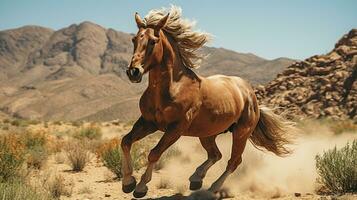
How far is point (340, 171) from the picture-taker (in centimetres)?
683

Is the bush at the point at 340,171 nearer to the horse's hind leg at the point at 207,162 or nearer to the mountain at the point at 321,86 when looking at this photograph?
the horse's hind leg at the point at 207,162

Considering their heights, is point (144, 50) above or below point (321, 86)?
above

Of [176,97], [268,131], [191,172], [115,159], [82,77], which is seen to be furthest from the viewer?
[82,77]

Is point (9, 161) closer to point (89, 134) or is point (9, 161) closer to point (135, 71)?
point (135, 71)

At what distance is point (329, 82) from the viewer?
84.2 feet

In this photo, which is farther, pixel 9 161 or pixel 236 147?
pixel 9 161

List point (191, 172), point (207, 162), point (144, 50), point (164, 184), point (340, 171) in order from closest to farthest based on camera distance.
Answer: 1. point (144, 50)
2. point (340, 171)
3. point (207, 162)
4. point (164, 184)
5. point (191, 172)

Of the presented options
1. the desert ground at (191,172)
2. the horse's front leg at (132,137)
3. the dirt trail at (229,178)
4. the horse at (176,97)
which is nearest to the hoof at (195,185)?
the horse at (176,97)

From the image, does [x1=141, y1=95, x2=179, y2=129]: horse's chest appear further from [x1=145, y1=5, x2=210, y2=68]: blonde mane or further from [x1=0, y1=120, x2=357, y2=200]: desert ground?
[x1=0, y1=120, x2=357, y2=200]: desert ground

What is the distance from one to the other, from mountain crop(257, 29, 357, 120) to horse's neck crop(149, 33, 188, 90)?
17965 millimetres

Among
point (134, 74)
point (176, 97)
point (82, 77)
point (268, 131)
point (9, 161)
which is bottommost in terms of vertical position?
point (82, 77)

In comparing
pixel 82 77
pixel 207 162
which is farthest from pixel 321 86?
pixel 82 77

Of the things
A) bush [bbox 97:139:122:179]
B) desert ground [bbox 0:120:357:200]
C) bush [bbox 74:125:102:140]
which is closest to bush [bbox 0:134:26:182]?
desert ground [bbox 0:120:357:200]

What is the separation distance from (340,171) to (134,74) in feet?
12.2
